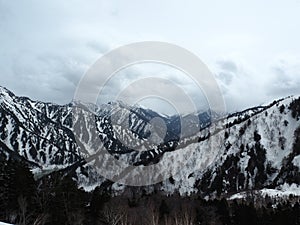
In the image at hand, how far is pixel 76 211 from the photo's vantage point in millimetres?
66375

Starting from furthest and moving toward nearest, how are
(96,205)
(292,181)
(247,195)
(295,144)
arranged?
1. (295,144)
2. (292,181)
3. (247,195)
4. (96,205)

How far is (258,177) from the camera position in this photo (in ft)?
652

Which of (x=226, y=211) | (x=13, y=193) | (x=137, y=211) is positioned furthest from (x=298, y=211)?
(x=13, y=193)

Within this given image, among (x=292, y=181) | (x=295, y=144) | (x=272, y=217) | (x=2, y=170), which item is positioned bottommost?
(x=272, y=217)

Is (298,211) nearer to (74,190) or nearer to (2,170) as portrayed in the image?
(74,190)

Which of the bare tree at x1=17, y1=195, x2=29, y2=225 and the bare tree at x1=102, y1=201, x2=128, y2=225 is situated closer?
the bare tree at x1=17, y1=195, x2=29, y2=225

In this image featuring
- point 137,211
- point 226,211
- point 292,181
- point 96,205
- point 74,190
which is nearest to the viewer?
point 74,190

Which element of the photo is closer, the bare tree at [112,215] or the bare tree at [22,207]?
the bare tree at [22,207]

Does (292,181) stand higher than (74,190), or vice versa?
(292,181)

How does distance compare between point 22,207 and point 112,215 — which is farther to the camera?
point 112,215

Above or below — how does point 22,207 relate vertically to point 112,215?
above

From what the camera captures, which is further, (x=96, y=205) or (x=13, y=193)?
(x=96, y=205)

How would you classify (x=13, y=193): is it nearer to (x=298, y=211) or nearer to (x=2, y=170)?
(x=2, y=170)

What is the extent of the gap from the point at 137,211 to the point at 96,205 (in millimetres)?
12637
